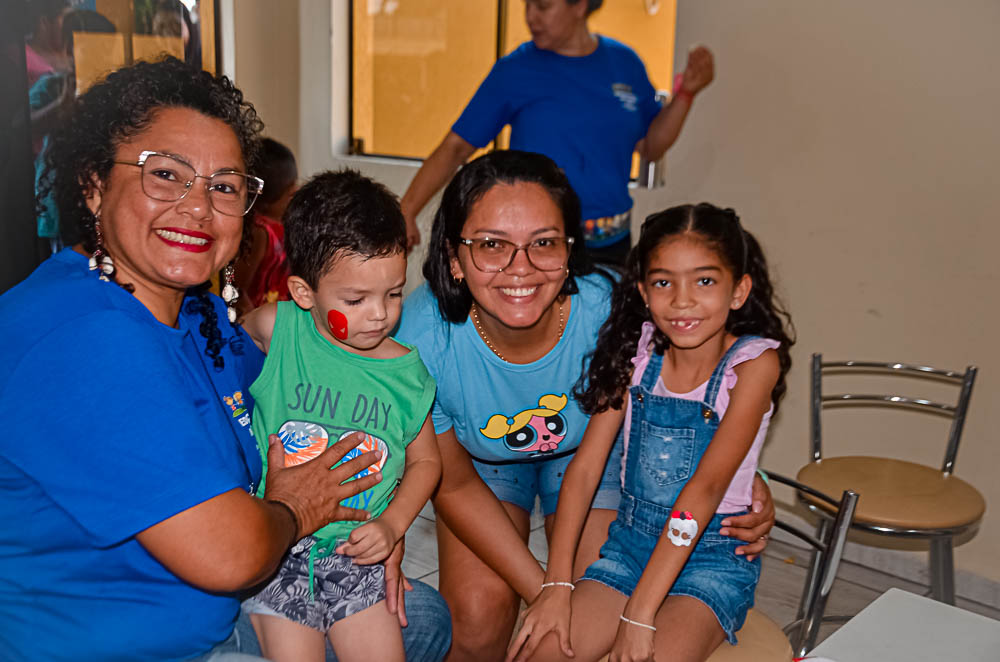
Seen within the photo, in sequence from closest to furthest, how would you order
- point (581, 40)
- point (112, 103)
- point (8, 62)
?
point (112, 103) < point (8, 62) < point (581, 40)

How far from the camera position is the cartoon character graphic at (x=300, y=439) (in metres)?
1.57

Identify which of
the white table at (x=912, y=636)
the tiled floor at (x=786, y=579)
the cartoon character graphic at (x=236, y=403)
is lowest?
the tiled floor at (x=786, y=579)

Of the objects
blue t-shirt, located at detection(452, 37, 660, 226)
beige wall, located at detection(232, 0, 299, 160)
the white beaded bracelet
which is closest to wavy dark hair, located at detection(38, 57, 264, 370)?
the white beaded bracelet

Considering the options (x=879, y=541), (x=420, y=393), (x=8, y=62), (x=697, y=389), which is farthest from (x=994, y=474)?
(x=8, y=62)

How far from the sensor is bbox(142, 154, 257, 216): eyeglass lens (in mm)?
1263

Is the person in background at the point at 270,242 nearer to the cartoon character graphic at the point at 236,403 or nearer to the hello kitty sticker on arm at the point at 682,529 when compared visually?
the cartoon character graphic at the point at 236,403

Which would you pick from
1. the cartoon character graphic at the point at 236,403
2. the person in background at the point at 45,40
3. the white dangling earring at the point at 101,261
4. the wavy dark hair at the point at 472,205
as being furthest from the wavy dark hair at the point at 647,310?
the person in background at the point at 45,40

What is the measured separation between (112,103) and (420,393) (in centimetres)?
72

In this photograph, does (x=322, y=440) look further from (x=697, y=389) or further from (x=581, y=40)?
(x=581, y=40)

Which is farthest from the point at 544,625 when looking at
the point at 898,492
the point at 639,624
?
the point at 898,492

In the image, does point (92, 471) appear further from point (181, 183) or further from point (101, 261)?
point (181, 183)

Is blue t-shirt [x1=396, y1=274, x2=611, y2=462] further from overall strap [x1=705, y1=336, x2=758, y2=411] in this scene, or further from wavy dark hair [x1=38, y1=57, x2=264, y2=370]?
wavy dark hair [x1=38, y1=57, x2=264, y2=370]

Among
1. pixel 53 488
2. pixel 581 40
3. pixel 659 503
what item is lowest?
pixel 659 503

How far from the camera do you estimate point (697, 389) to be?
186 centimetres
